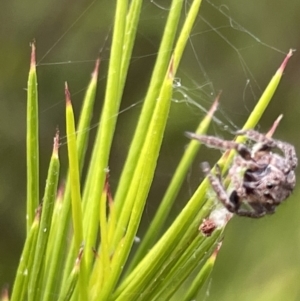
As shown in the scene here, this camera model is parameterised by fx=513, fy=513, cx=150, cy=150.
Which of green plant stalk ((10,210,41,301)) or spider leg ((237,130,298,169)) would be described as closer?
green plant stalk ((10,210,41,301))

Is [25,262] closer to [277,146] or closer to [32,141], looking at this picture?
[32,141]

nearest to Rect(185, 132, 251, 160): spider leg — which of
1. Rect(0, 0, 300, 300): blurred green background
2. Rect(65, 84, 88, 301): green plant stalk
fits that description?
Rect(65, 84, 88, 301): green plant stalk

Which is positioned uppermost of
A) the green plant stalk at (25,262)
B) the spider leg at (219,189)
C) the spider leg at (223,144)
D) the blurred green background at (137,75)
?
the blurred green background at (137,75)

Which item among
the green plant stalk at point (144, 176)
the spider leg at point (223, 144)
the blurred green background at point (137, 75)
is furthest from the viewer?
the blurred green background at point (137, 75)

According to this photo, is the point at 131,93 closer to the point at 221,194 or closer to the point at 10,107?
the point at 10,107

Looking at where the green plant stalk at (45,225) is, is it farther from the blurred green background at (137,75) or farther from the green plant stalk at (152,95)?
the blurred green background at (137,75)

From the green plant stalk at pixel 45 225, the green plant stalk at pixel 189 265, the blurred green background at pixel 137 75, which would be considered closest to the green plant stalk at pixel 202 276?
the green plant stalk at pixel 189 265

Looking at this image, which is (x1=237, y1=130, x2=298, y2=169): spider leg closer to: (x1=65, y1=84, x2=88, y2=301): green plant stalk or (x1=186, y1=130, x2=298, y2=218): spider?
(x1=186, y1=130, x2=298, y2=218): spider

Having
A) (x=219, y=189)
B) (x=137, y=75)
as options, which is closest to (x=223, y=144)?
(x=219, y=189)
